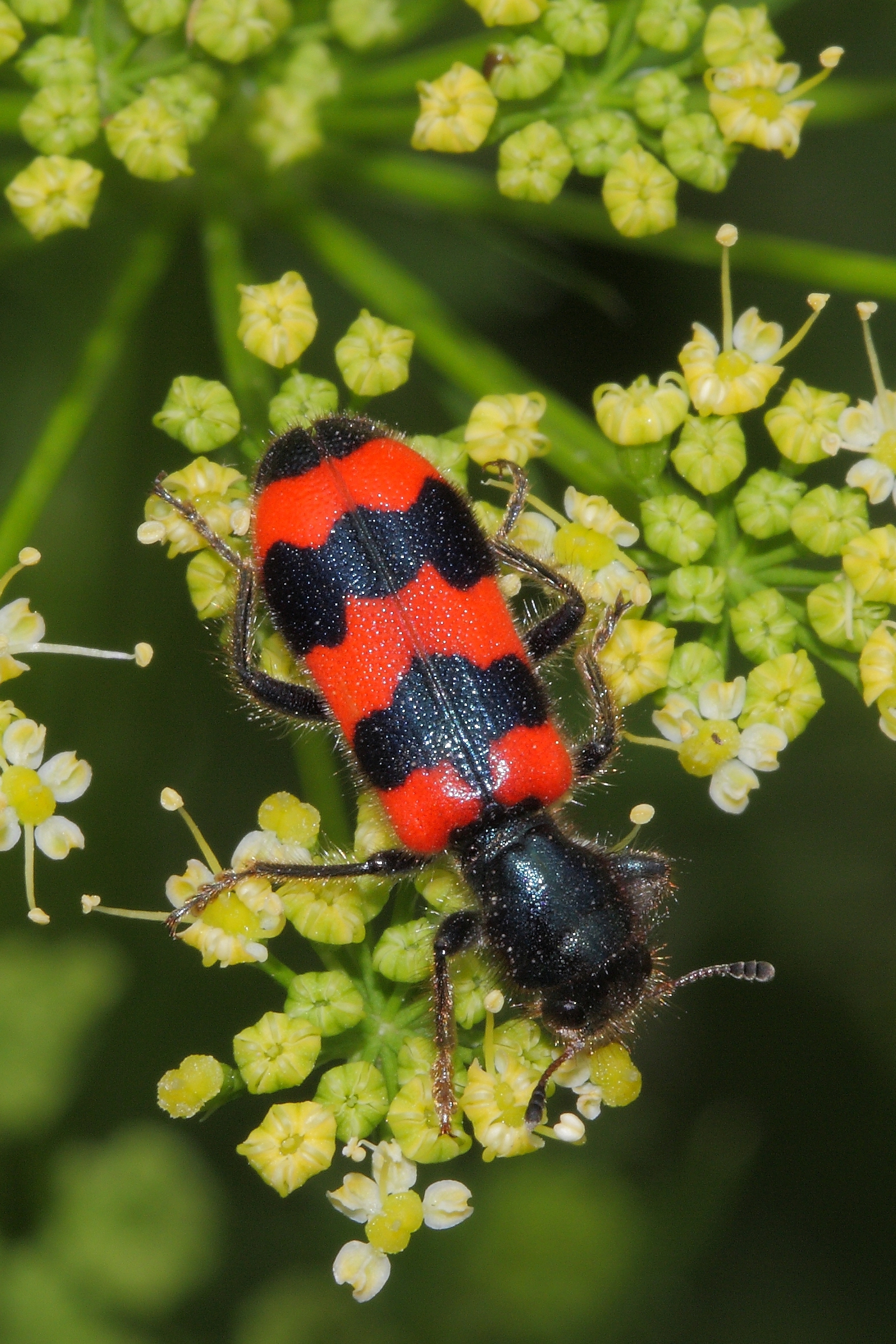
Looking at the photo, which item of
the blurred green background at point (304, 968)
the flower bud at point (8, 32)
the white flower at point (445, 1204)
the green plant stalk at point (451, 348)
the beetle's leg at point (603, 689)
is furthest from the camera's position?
the blurred green background at point (304, 968)

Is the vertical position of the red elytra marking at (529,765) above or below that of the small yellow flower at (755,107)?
below

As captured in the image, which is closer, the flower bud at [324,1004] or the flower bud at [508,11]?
the flower bud at [324,1004]

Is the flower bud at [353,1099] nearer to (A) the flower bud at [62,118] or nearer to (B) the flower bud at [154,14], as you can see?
(A) the flower bud at [62,118]

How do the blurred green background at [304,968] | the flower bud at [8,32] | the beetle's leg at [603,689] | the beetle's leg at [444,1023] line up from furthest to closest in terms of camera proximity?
the blurred green background at [304,968]
the flower bud at [8,32]
the beetle's leg at [603,689]
the beetle's leg at [444,1023]

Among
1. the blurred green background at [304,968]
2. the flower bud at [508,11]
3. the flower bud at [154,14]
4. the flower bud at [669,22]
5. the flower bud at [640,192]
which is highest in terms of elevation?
the flower bud at [154,14]

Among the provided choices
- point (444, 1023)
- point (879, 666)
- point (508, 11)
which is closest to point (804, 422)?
point (879, 666)

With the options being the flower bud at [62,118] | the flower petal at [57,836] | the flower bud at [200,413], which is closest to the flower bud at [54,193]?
the flower bud at [62,118]
